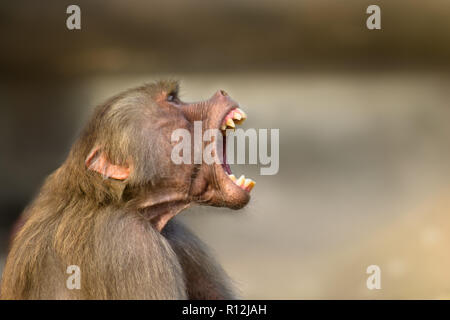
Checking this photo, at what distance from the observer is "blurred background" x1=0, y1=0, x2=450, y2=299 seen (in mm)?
5074

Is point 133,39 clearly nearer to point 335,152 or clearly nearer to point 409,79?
point 335,152

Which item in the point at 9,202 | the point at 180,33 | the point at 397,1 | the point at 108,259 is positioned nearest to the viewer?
the point at 108,259

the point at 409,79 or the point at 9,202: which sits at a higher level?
the point at 409,79

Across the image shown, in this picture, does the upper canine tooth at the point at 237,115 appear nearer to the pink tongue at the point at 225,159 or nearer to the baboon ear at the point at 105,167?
the pink tongue at the point at 225,159

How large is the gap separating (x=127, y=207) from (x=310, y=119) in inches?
133

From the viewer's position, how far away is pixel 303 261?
522 cm

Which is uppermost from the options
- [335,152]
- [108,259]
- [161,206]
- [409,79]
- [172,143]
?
[409,79]

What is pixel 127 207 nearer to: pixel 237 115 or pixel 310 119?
pixel 237 115

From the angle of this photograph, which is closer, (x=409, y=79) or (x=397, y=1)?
(x=397, y=1)

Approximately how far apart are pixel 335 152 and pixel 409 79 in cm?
85

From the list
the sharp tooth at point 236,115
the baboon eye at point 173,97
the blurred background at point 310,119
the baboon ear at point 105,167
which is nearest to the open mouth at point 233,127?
the sharp tooth at point 236,115

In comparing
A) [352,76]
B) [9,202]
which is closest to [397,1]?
[352,76]

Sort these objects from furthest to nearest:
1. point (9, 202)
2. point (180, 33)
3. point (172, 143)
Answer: point (9, 202) < point (180, 33) < point (172, 143)

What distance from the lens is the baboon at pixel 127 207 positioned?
2.22m
